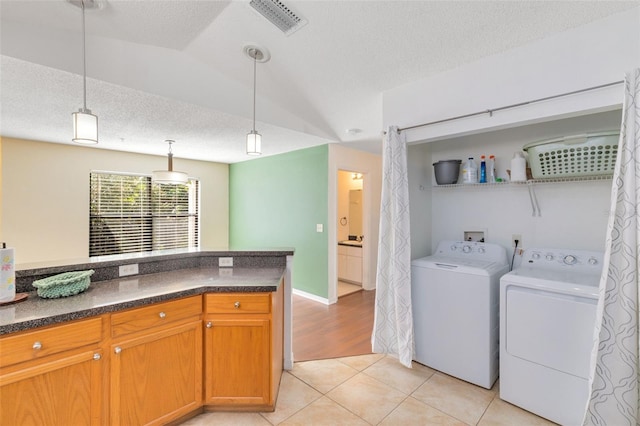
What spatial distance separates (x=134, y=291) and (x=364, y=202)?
3.66 m

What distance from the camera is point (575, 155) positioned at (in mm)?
2082

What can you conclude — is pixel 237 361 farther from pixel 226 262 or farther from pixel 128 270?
pixel 128 270

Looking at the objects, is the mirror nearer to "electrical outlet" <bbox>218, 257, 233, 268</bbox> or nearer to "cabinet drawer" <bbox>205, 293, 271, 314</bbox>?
"electrical outlet" <bbox>218, 257, 233, 268</bbox>

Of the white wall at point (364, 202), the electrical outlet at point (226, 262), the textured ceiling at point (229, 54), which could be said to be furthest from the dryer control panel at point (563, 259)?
the electrical outlet at point (226, 262)

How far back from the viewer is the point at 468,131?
7.57 ft

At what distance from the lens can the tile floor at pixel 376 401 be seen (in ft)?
6.33

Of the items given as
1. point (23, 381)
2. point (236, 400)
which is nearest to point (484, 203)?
point (236, 400)

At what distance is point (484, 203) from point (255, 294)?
2314mm

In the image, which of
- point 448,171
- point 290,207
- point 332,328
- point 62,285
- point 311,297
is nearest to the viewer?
point 62,285

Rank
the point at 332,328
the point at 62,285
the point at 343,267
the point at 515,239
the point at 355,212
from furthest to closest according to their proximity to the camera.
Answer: the point at 355,212, the point at 343,267, the point at 332,328, the point at 515,239, the point at 62,285

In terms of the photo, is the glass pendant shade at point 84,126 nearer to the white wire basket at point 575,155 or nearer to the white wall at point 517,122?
the white wall at point 517,122

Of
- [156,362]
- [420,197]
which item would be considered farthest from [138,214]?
[420,197]

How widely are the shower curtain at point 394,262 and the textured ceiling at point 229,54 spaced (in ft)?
2.36

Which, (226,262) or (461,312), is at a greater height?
(226,262)
